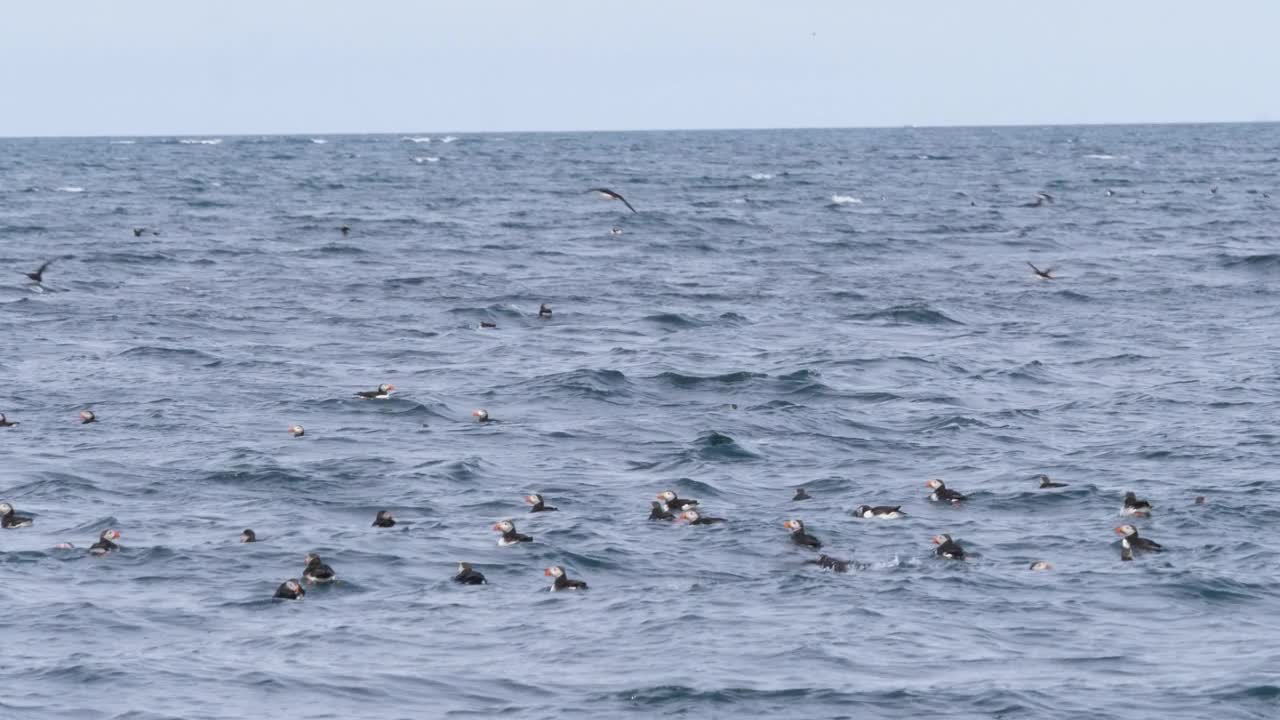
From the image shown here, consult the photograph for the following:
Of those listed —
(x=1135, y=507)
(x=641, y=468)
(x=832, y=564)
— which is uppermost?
(x=1135, y=507)

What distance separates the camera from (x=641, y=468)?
3028cm

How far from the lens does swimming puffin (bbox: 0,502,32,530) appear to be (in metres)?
25.9

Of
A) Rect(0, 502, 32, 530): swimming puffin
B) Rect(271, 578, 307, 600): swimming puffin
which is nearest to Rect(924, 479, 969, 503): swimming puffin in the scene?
Rect(271, 578, 307, 600): swimming puffin

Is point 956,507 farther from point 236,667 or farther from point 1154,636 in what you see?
point 236,667

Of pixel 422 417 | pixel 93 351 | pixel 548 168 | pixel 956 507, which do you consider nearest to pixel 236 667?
pixel 956 507

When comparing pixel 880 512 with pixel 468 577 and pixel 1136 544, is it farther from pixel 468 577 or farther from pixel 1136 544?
pixel 468 577

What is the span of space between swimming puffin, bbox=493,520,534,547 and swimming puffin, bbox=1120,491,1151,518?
830 cm

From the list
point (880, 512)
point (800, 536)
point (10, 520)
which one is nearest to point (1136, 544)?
point (880, 512)

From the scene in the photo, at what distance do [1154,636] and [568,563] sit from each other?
24.2 feet

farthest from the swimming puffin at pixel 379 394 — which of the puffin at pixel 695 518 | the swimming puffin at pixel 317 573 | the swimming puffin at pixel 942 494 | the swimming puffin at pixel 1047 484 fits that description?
the swimming puffin at pixel 1047 484

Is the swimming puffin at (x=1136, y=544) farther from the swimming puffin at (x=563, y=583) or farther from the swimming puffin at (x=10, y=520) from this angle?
the swimming puffin at (x=10, y=520)

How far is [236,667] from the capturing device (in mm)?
19531

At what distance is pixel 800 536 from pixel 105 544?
29.4 feet

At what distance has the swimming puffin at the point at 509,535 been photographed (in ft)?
81.7
